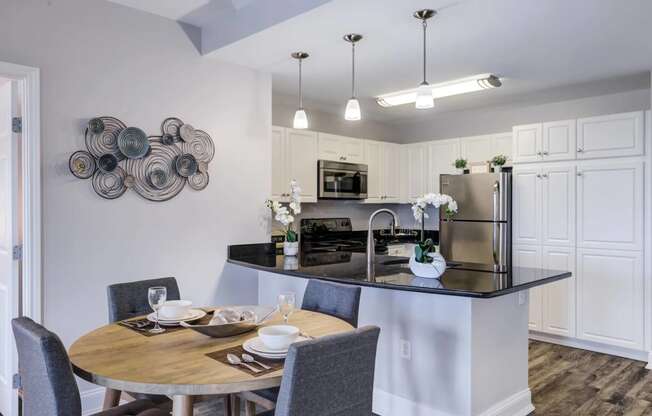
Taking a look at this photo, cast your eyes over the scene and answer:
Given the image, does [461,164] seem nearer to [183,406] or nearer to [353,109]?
[353,109]

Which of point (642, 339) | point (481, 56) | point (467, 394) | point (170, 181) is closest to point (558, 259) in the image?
point (642, 339)

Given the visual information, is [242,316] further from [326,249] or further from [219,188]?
[326,249]

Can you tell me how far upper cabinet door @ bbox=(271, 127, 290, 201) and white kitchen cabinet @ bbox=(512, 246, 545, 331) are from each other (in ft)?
7.92

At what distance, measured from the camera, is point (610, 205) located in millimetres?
3949

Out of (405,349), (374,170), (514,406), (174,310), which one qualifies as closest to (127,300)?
(174,310)

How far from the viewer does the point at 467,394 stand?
93.9 inches

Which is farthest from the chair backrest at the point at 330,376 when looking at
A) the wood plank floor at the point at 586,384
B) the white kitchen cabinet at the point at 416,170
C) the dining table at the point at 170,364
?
the white kitchen cabinet at the point at 416,170

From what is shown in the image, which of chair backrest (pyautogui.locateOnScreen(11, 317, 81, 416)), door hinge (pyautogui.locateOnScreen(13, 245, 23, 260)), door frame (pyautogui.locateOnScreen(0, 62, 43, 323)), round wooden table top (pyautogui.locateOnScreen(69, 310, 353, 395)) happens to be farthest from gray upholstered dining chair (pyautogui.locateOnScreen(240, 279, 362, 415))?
door hinge (pyautogui.locateOnScreen(13, 245, 23, 260))

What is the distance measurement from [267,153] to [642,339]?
3.50 metres

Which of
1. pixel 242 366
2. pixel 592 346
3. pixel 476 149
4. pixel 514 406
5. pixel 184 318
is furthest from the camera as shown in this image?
pixel 476 149

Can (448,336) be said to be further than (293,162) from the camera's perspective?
No

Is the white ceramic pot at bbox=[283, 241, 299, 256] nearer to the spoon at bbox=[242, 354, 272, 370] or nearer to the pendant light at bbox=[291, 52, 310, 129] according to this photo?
the pendant light at bbox=[291, 52, 310, 129]

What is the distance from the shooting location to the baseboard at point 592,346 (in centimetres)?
386

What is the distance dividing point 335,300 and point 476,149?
343 cm
